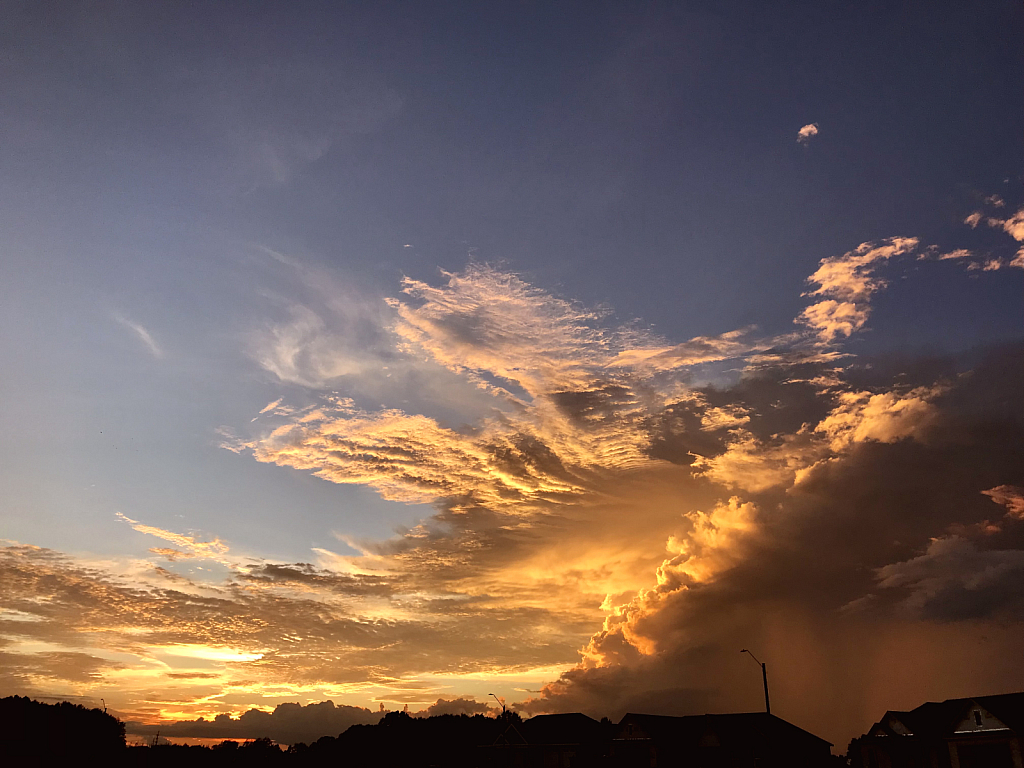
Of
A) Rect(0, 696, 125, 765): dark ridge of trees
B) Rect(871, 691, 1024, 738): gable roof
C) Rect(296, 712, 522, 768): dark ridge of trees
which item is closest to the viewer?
Rect(871, 691, 1024, 738): gable roof

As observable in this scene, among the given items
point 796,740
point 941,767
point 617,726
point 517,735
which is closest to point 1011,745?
point 941,767

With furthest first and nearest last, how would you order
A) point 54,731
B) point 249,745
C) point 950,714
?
point 249,745 → point 54,731 → point 950,714

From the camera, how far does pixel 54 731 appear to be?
10744 cm

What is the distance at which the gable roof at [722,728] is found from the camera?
8456cm

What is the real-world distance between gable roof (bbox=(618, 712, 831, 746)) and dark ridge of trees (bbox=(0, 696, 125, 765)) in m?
72.4

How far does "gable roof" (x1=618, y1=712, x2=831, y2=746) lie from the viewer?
84562 mm

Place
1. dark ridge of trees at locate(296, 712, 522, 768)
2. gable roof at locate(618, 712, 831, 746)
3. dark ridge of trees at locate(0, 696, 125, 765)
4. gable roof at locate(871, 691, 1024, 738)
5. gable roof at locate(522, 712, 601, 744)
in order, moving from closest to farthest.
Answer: gable roof at locate(871, 691, 1024, 738), gable roof at locate(618, 712, 831, 746), gable roof at locate(522, 712, 601, 744), dark ridge of trees at locate(0, 696, 125, 765), dark ridge of trees at locate(296, 712, 522, 768)

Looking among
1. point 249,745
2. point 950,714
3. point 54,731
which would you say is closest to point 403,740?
point 249,745

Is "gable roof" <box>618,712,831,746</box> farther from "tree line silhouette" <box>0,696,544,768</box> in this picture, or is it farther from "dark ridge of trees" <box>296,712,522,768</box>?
"dark ridge of trees" <box>296,712,522,768</box>

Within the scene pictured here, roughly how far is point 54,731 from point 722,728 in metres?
86.9

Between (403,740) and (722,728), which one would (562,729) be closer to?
(722,728)

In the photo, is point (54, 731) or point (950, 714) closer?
point (950, 714)

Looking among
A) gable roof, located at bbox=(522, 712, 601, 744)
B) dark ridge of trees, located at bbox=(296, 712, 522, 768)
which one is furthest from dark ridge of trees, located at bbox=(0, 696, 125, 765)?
gable roof, located at bbox=(522, 712, 601, 744)

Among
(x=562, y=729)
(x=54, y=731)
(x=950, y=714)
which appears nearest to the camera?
(x=950, y=714)
